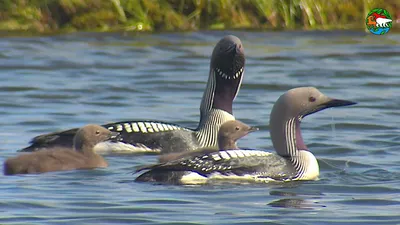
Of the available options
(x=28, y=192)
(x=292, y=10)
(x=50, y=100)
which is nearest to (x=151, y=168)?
(x=28, y=192)

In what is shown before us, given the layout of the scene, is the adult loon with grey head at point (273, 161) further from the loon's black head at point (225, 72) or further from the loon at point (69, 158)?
the loon's black head at point (225, 72)

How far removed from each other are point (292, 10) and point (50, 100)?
5242 millimetres

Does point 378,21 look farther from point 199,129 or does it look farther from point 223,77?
point 199,129

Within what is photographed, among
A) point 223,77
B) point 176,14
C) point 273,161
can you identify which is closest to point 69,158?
point 273,161

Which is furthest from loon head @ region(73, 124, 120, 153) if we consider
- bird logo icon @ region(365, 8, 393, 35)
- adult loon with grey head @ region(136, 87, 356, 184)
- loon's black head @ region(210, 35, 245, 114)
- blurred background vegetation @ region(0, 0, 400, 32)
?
bird logo icon @ region(365, 8, 393, 35)

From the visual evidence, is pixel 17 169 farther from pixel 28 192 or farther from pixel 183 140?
pixel 183 140

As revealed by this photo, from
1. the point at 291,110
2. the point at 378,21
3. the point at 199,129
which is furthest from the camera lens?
the point at 378,21

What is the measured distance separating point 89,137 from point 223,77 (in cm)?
163

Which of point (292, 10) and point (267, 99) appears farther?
point (292, 10)

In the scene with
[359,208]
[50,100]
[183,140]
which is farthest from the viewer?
[50,100]

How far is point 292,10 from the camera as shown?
1795cm

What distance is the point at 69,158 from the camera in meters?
9.32

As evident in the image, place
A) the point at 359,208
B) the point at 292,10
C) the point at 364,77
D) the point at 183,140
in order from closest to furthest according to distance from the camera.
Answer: the point at 359,208 < the point at 183,140 < the point at 364,77 < the point at 292,10

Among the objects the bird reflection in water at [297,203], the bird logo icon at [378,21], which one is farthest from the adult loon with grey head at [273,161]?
the bird logo icon at [378,21]
